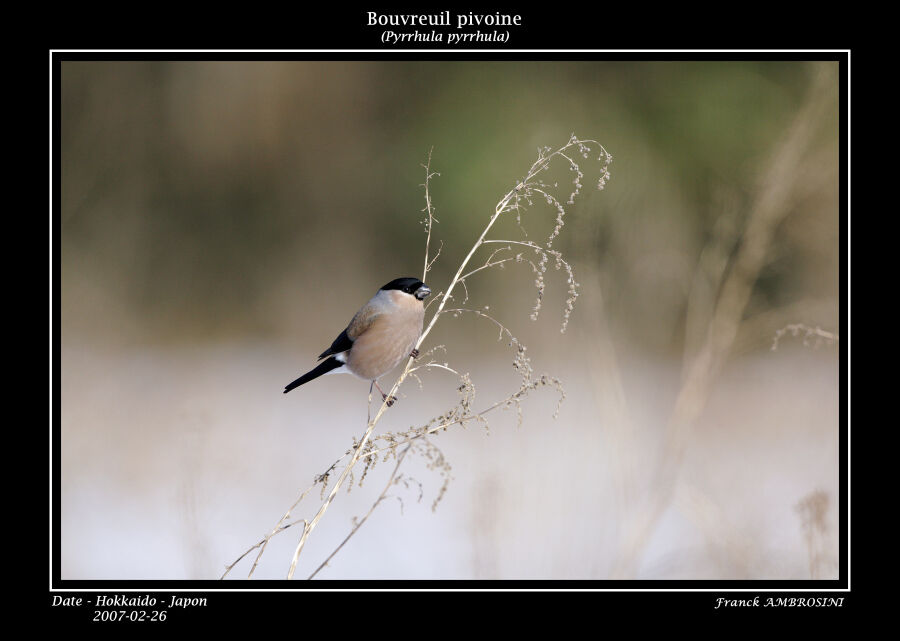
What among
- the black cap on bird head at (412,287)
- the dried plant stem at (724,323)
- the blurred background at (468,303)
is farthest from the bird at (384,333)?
the dried plant stem at (724,323)

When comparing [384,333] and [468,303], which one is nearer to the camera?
[384,333]

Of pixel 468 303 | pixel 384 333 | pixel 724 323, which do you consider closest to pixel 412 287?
pixel 384 333

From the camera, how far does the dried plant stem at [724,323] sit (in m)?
3.03

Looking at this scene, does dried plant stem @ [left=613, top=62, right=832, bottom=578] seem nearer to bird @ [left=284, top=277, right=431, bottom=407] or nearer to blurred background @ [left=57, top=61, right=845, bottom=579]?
blurred background @ [left=57, top=61, right=845, bottom=579]

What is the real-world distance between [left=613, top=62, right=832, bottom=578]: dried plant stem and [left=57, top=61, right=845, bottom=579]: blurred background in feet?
0.05

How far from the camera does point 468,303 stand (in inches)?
301

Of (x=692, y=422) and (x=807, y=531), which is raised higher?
(x=692, y=422)

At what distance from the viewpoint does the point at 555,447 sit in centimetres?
475

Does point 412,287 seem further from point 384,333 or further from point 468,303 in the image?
point 468,303

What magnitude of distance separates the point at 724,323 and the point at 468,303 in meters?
4.43
